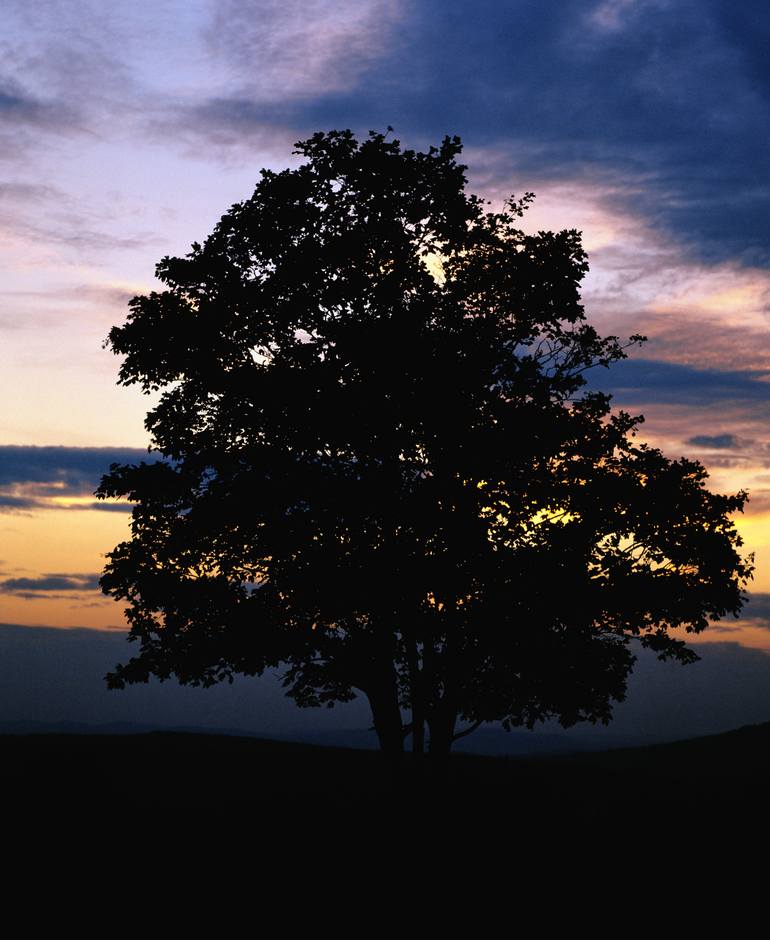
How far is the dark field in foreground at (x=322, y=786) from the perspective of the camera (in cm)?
3123

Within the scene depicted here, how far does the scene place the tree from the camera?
25.3m

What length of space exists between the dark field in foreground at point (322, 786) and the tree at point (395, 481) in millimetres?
4401

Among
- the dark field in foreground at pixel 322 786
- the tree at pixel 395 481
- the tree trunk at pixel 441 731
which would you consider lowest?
the dark field in foreground at pixel 322 786

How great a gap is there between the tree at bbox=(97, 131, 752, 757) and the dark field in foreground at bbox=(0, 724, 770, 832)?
173 inches

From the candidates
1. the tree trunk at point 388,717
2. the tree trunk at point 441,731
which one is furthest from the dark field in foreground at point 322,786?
the tree trunk at point 388,717

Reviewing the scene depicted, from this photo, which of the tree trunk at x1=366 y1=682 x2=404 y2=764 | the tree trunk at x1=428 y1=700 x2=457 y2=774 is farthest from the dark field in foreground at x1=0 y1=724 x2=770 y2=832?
the tree trunk at x1=366 y1=682 x2=404 y2=764

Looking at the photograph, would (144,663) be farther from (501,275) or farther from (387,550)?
(501,275)

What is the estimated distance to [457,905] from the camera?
2244 cm

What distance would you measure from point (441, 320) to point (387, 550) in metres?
6.30

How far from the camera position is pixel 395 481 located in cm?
2584

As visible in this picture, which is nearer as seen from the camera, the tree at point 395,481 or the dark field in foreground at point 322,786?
the tree at point 395,481

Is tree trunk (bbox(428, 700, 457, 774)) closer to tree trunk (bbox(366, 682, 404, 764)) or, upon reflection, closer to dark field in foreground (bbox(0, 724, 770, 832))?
dark field in foreground (bbox(0, 724, 770, 832))

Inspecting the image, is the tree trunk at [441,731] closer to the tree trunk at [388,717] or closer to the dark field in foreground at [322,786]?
the dark field in foreground at [322,786]

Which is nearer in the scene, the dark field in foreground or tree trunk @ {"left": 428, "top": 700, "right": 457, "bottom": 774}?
tree trunk @ {"left": 428, "top": 700, "right": 457, "bottom": 774}
